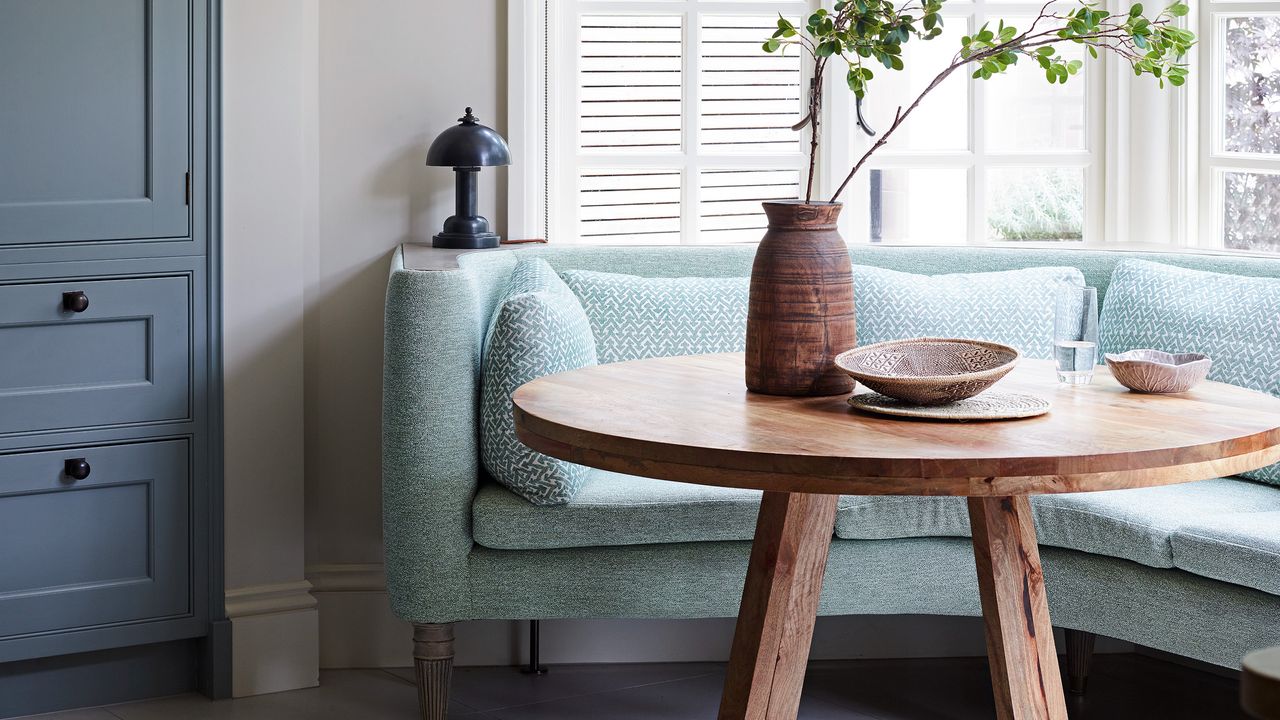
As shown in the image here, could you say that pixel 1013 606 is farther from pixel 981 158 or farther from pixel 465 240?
pixel 981 158

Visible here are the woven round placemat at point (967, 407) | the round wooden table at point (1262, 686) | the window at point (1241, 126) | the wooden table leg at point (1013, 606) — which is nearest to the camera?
the round wooden table at point (1262, 686)

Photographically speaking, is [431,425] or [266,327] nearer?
[431,425]

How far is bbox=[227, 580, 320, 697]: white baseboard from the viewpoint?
2717 millimetres

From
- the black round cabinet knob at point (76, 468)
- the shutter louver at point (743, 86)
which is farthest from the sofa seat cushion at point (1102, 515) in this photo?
the black round cabinet knob at point (76, 468)

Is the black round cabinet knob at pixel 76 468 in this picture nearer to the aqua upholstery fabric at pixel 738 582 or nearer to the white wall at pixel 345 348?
the white wall at pixel 345 348

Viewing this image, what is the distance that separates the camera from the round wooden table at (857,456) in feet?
4.39

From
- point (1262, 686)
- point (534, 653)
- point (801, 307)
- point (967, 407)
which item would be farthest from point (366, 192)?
point (1262, 686)

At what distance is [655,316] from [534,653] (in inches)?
31.4

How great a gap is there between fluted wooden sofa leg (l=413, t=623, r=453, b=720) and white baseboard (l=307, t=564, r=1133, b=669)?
0.51 metres

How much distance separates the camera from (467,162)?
2.72 m

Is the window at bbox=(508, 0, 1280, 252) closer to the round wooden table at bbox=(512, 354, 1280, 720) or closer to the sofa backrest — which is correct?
the sofa backrest

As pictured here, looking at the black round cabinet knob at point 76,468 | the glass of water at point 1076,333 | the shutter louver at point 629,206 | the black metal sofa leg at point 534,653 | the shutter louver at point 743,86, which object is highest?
the shutter louver at point 743,86

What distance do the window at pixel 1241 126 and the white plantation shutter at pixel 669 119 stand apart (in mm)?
968

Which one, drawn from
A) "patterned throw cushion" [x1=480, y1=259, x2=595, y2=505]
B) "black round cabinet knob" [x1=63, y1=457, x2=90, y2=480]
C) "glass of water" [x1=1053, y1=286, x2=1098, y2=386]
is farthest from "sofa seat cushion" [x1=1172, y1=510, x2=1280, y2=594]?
"black round cabinet knob" [x1=63, y1=457, x2=90, y2=480]
